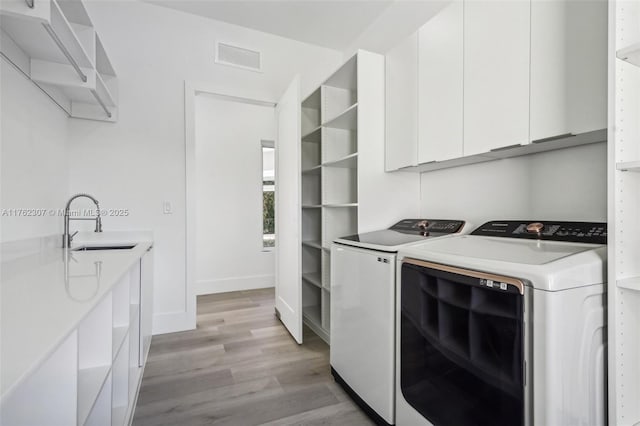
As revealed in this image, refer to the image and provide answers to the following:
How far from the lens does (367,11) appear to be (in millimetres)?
2834

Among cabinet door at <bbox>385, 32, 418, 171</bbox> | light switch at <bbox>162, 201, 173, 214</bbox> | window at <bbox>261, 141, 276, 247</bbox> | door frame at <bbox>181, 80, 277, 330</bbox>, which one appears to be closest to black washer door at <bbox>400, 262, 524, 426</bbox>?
cabinet door at <bbox>385, 32, 418, 171</bbox>

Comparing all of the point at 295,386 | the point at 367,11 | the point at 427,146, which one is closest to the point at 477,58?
the point at 427,146

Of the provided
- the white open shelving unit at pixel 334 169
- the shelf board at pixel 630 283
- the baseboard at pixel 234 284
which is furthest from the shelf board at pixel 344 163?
the baseboard at pixel 234 284

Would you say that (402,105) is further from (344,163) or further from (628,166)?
(628,166)

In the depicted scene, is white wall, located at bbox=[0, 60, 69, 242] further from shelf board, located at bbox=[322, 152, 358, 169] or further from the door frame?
shelf board, located at bbox=[322, 152, 358, 169]

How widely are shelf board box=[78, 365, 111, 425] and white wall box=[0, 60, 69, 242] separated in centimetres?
101

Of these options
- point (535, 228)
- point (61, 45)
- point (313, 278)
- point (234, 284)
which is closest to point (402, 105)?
point (535, 228)

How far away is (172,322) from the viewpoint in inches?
111

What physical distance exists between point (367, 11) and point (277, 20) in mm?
813

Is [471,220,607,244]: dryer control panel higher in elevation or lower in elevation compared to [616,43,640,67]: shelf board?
lower

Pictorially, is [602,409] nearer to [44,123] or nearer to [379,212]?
[379,212]

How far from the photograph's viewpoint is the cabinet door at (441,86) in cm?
166

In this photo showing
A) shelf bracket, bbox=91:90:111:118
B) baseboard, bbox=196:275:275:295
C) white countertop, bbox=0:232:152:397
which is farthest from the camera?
baseboard, bbox=196:275:275:295

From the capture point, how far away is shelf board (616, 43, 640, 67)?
2.86ft
